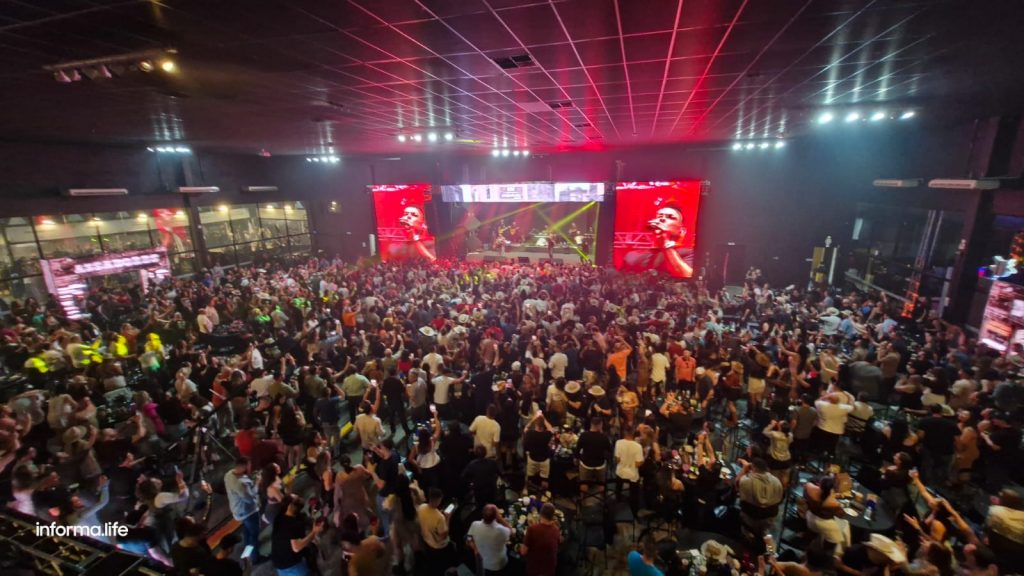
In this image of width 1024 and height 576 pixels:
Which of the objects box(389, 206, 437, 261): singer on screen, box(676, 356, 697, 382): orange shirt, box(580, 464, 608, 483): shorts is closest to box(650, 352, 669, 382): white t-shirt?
box(676, 356, 697, 382): orange shirt

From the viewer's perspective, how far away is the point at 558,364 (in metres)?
6.98

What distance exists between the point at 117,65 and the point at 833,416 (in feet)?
28.9

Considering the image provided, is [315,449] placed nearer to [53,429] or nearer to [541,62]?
[53,429]

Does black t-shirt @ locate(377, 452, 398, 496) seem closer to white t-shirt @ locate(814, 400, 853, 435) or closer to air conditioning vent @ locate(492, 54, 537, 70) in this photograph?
air conditioning vent @ locate(492, 54, 537, 70)

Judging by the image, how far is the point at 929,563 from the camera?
335cm

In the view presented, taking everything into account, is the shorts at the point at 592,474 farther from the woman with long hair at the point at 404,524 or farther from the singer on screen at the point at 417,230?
the singer on screen at the point at 417,230

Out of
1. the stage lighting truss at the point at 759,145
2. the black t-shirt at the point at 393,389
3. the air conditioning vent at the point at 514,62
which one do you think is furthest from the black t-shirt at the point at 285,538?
the stage lighting truss at the point at 759,145

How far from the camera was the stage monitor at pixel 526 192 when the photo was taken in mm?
15188

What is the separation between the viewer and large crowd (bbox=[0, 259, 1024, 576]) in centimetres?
388

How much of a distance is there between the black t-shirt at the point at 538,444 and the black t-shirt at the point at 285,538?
8.03ft

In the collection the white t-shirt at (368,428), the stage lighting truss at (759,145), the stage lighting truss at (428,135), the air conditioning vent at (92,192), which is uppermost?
the stage lighting truss at (428,135)

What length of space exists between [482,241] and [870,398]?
727 inches

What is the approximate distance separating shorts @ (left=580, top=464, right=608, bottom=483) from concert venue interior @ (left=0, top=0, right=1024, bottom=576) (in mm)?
42

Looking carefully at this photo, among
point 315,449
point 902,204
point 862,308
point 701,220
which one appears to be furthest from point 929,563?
point 701,220
